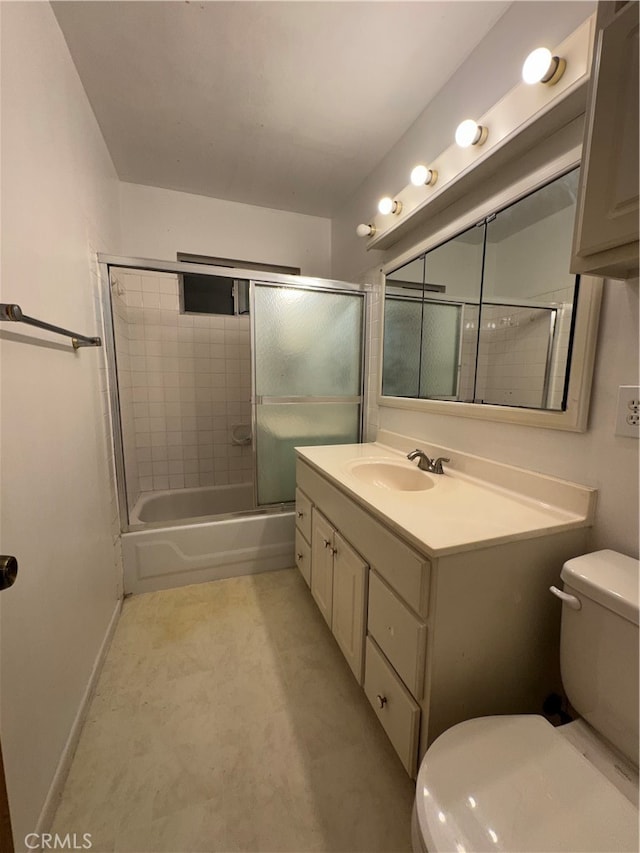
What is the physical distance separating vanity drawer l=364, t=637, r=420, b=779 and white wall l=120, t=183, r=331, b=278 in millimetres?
2522

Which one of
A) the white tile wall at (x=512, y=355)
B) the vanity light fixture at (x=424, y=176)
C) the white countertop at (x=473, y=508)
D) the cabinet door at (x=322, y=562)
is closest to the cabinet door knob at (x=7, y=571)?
the white countertop at (x=473, y=508)

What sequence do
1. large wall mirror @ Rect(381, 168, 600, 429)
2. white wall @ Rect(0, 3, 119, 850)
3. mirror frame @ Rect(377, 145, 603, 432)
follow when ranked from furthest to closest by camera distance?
large wall mirror @ Rect(381, 168, 600, 429), mirror frame @ Rect(377, 145, 603, 432), white wall @ Rect(0, 3, 119, 850)

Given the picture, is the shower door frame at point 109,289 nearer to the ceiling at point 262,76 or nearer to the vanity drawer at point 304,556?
the vanity drawer at point 304,556

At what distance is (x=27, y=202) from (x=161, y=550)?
166 centimetres

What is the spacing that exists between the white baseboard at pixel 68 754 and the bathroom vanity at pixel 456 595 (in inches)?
36.9

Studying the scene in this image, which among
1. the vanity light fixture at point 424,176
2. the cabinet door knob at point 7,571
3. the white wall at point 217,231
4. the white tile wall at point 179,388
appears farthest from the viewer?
the white tile wall at point 179,388

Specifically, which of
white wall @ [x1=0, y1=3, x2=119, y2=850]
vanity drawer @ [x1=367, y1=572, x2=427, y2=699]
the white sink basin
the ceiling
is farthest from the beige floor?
the ceiling

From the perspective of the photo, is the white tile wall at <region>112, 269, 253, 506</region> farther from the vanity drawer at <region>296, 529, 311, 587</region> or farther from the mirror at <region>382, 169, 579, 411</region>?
the mirror at <region>382, 169, 579, 411</region>

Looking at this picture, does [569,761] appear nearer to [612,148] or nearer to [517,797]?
[517,797]

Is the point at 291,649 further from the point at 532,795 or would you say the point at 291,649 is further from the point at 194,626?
the point at 532,795

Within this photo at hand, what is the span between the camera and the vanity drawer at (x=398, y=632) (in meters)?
0.88

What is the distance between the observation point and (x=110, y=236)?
1940 millimetres

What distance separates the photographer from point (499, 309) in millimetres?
1297

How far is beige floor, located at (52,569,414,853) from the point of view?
0.93 metres
